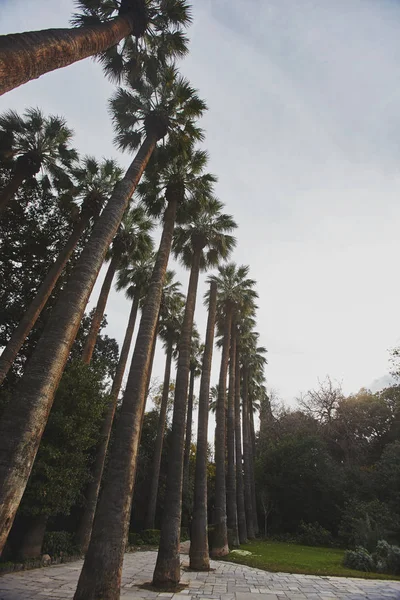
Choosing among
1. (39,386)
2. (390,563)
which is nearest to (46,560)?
(39,386)

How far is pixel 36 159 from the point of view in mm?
14477

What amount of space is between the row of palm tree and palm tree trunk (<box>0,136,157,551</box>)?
0.02m

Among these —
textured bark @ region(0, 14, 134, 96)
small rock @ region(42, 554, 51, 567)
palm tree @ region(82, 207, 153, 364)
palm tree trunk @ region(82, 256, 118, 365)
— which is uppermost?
palm tree @ region(82, 207, 153, 364)

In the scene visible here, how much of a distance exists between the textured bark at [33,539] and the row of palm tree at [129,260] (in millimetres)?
3067

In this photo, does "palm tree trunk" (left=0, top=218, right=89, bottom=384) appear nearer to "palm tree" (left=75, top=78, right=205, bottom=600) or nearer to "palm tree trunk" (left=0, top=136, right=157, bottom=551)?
"palm tree" (left=75, top=78, right=205, bottom=600)

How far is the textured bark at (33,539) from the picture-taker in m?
11.3

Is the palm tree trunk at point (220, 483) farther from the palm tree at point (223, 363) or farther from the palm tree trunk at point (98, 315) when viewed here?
the palm tree trunk at point (98, 315)

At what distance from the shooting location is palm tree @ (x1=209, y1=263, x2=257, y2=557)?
1536cm

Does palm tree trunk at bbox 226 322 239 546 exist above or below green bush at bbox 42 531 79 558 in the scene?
above

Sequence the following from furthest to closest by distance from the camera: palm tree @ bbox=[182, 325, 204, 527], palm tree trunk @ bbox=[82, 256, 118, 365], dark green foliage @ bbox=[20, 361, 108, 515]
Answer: palm tree @ bbox=[182, 325, 204, 527] < palm tree trunk @ bbox=[82, 256, 118, 365] < dark green foliage @ bbox=[20, 361, 108, 515]

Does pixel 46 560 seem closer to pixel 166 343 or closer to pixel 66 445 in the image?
pixel 66 445

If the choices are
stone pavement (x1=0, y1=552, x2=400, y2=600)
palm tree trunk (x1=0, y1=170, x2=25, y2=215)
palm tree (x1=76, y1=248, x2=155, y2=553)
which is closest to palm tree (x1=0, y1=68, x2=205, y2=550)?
stone pavement (x1=0, y1=552, x2=400, y2=600)

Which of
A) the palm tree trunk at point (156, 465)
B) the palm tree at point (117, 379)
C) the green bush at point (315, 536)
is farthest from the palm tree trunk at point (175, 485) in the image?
the green bush at point (315, 536)

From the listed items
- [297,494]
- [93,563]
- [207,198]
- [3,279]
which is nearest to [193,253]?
[207,198]
